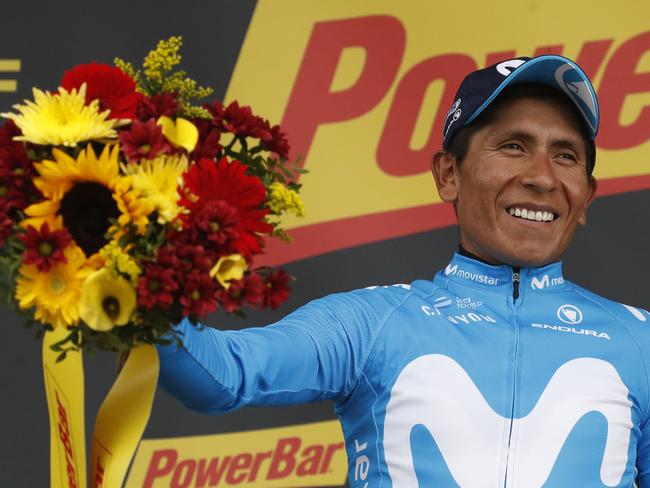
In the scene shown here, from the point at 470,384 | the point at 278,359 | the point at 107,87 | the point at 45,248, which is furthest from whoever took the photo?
the point at 470,384

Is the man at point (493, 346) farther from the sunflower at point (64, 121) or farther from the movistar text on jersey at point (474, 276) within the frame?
the sunflower at point (64, 121)

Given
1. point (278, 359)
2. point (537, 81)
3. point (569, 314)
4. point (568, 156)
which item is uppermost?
point (537, 81)

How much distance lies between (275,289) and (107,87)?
308 mm

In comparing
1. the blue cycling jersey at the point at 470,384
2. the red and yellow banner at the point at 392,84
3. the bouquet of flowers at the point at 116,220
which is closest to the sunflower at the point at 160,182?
the bouquet of flowers at the point at 116,220

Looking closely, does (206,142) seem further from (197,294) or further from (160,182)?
(197,294)

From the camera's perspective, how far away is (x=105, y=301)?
1.21 m

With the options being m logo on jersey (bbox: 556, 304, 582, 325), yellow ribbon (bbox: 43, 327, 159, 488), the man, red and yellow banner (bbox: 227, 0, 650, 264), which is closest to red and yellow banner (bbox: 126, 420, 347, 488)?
red and yellow banner (bbox: 227, 0, 650, 264)

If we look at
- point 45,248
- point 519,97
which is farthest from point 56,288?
point 519,97

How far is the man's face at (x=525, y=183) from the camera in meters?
1.88

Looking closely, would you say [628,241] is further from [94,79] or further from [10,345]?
[94,79]

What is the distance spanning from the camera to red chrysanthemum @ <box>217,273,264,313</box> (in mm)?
1210

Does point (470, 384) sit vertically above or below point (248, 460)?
above

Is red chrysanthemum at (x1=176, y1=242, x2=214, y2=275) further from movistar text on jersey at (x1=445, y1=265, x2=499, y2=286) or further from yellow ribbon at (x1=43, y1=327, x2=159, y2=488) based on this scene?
movistar text on jersey at (x1=445, y1=265, x2=499, y2=286)

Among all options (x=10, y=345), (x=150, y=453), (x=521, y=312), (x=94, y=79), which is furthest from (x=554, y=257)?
(x=10, y=345)
